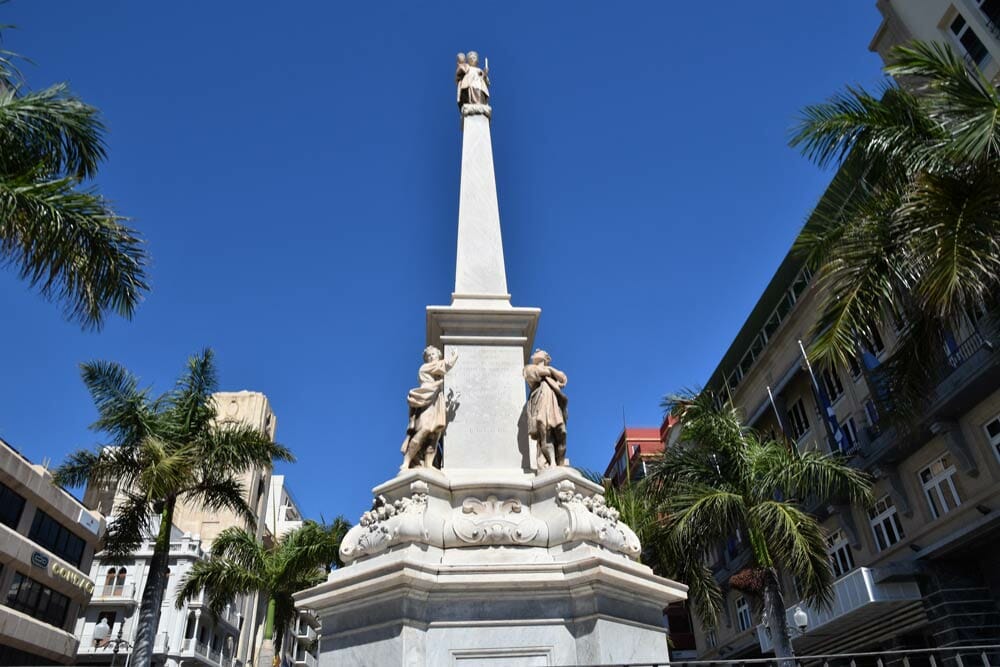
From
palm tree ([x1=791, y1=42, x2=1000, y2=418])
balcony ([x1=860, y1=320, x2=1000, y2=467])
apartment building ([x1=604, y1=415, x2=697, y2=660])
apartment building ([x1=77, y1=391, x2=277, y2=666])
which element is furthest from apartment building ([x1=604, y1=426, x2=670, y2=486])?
palm tree ([x1=791, y1=42, x2=1000, y2=418])

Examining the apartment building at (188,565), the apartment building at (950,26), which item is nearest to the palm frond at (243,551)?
the apartment building at (188,565)

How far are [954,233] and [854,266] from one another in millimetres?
1683

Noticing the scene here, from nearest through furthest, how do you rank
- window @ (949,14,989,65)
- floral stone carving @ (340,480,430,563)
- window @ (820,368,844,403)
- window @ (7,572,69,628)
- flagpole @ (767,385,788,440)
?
floral stone carving @ (340,480,430,563)
window @ (949,14,989,65)
window @ (820,368,844,403)
flagpole @ (767,385,788,440)
window @ (7,572,69,628)

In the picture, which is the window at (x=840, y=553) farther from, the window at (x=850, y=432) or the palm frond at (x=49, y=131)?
the palm frond at (x=49, y=131)

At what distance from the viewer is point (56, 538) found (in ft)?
123

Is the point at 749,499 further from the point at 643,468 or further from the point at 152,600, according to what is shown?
the point at 643,468

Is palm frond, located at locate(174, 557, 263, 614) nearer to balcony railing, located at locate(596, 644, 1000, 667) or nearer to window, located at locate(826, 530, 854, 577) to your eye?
balcony railing, located at locate(596, 644, 1000, 667)

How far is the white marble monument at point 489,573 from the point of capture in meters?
7.11

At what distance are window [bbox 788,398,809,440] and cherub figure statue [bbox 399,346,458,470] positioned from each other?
28.1 meters

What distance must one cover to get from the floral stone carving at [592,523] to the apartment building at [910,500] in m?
10.2

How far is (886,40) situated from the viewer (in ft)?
84.9

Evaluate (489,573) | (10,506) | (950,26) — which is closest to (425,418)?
(489,573)

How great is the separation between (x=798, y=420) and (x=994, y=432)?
12751 millimetres

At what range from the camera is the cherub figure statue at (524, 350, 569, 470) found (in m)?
8.98
